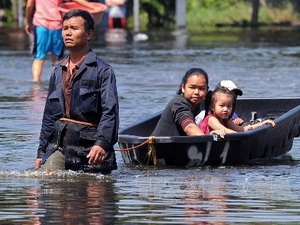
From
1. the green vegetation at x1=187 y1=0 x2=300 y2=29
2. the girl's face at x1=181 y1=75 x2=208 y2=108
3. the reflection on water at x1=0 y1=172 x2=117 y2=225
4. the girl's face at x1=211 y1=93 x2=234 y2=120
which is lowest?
the green vegetation at x1=187 y1=0 x2=300 y2=29

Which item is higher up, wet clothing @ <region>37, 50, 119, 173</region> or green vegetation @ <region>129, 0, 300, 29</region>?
wet clothing @ <region>37, 50, 119, 173</region>

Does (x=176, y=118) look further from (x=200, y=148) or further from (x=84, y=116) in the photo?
(x=84, y=116)

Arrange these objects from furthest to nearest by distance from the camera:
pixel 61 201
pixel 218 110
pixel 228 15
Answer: pixel 228 15 → pixel 218 110 → pixel 61 201

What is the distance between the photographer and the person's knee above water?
9031 millimetres

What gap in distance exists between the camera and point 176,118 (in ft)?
35.1

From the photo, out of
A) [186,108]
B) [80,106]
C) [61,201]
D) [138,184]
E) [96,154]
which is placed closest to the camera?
[61,201]

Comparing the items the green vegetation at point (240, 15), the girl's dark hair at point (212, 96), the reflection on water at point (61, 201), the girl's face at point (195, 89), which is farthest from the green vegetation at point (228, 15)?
the reflection on water at point (61, 201)

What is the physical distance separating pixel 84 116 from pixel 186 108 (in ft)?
5.32

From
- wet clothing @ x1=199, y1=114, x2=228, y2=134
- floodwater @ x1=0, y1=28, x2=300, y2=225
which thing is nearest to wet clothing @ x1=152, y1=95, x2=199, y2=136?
wet clothing @ x1=199, y1=114, x2=228, y2=134

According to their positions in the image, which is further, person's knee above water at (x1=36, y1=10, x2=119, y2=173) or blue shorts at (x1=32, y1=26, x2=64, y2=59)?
blue shorts at (x1=32, y1=26, x2=64, y2=59)

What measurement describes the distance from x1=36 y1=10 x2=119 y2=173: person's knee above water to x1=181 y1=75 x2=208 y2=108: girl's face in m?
1.49

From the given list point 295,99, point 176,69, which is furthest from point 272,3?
point 295,99

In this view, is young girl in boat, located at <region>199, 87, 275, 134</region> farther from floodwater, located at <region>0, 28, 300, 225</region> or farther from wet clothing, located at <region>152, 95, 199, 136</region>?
floodwater, located at <region>0, 28, 300, 225</region>

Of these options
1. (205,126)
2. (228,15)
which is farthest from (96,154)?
(228,15)
